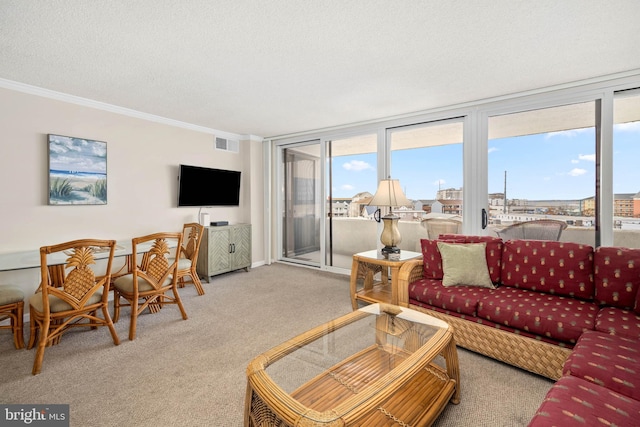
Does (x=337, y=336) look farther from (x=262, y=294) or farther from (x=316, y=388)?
(x=262, y=294)

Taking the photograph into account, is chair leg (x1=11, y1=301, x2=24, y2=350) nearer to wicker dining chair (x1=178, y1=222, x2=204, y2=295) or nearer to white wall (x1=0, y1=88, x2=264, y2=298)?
white wall (x1=0, y1=88, x2=264, y2=298)

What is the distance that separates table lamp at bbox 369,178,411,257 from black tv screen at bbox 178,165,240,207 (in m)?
2.80

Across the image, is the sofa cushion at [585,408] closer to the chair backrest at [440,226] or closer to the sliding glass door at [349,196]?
the chair backrest at [440,226]

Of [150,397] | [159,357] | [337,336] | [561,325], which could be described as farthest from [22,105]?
[561,325]

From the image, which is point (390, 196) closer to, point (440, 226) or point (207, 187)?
point (440, 226)

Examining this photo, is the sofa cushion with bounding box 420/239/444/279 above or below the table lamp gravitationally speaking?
below

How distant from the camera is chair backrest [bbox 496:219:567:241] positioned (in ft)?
10.8

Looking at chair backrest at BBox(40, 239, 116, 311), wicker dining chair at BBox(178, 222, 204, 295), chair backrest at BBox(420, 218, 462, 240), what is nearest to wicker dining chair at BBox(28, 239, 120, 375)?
chair backrest at BBox(40, 239, 116, 311)

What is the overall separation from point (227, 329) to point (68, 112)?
3.08 meters

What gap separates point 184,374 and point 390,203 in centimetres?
239

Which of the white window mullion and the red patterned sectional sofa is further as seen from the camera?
the white window mullion

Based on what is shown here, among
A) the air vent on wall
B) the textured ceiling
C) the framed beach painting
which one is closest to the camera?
the textured ceiling

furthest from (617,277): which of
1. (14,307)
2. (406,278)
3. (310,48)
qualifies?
(14,307)

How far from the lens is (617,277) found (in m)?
2.17
